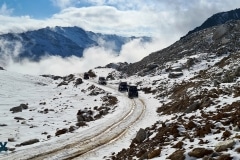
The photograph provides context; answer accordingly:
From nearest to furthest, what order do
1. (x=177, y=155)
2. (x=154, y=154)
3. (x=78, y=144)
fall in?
(x=177, y=155), (x=154, y=154), (x=78, y=144)

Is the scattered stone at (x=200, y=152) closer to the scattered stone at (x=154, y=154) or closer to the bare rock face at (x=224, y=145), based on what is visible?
the bare rock face at (x=224, y=145)

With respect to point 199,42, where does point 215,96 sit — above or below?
below

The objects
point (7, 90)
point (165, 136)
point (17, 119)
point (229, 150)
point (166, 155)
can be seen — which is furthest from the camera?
point (7, 90)

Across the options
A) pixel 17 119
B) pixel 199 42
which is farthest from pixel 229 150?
pixel 199 42

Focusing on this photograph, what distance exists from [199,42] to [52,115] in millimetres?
106620

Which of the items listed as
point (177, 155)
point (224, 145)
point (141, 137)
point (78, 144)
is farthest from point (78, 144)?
point (224, 145)

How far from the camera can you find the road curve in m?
25.5

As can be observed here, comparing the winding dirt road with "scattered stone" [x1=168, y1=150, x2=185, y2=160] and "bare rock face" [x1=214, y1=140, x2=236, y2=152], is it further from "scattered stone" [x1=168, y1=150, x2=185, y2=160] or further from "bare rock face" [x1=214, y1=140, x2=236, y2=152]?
"bare rock face" [x1=214, y1=140, x2=236, y2=152]

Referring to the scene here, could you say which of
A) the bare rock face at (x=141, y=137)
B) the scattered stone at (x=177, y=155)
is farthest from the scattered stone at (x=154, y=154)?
the bare rock face at (x=141, y=137)

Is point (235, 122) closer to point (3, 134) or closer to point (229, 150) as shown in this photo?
point (229, 150)

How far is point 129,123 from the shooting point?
38.7m

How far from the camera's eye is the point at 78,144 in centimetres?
2881

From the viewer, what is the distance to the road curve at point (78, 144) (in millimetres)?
25453

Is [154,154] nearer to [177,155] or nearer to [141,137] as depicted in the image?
[177,155]
